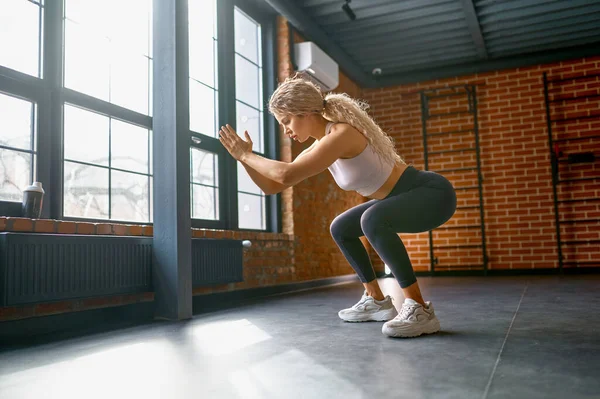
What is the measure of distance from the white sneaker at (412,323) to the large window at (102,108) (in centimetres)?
167

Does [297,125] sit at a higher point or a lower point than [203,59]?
lower

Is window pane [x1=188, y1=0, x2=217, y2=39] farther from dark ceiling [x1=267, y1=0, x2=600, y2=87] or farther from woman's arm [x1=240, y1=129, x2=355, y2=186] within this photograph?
woman's arm [x1=240, y1=129, x2=355, y2=186]

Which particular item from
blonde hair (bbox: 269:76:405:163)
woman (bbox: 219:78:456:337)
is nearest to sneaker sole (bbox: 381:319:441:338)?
woman (bbox: 219:78:456:337)

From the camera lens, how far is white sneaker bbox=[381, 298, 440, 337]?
209 cm

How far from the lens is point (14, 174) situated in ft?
8.77

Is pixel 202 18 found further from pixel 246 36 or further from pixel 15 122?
pixel 15 122

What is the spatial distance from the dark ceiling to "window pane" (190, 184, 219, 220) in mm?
1951

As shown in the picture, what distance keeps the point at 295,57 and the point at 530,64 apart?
10.6ft

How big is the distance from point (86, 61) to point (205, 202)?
1427 millimetres

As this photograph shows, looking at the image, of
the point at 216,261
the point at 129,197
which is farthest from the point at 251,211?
the point at 129,197

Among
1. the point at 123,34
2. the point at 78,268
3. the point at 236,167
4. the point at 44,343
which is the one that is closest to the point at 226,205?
the point at 236,167

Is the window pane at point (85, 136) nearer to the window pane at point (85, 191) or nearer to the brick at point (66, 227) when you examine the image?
the window pane at point (85, 191)

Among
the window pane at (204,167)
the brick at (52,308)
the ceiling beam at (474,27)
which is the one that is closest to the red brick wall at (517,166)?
the ceiling beam at (474,27)

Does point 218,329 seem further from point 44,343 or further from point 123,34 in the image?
point 123,34
